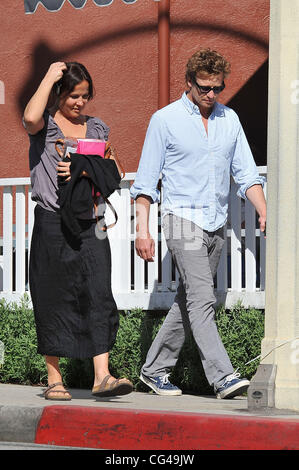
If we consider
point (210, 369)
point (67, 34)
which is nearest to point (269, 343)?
point (210, 369)

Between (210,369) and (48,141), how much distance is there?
5.30ft

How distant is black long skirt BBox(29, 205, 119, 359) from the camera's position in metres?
6.27

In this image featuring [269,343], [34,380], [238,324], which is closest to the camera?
[269,343]

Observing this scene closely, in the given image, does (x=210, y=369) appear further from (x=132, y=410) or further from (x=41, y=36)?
(x=41, y=36)

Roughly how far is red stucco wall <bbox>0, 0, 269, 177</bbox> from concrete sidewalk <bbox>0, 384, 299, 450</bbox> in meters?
4.67

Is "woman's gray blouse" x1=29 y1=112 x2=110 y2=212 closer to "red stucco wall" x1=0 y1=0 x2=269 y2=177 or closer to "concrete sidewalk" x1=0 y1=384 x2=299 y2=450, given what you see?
"concrete sidewalk" x1=0 y1=384 x2=299 y2=450

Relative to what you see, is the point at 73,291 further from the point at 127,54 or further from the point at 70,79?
the point at 127,54

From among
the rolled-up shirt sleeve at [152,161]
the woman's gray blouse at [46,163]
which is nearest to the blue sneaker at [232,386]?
the rolled-up shirt sleeve at [152,161]

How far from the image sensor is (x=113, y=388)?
238 inches

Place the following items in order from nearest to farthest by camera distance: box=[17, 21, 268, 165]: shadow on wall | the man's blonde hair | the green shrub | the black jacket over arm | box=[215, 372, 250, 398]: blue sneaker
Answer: the black jacket over arm, box=[215, 372, 250, 398]: blue sneaker, the man's blonde hair, the green shrub, box=[17, 21, 268, 165]: shadow on wall

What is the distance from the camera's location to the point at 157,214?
764cm

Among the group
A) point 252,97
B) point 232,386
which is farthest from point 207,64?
point 252,97

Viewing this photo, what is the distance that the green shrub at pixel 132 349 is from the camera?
283 inches

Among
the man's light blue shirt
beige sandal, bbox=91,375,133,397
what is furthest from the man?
beige sandal, bbox=91,375,133,397
